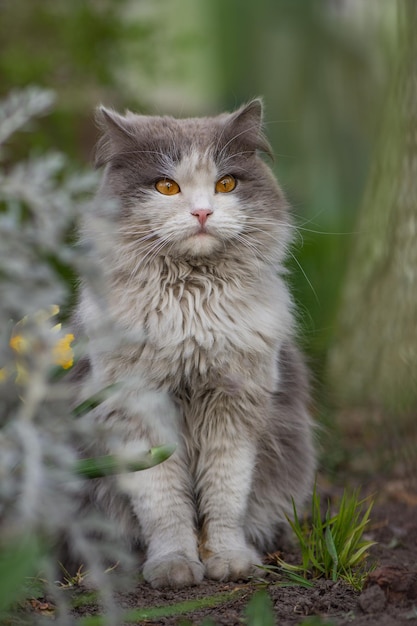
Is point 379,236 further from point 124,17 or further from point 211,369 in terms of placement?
point 124,17

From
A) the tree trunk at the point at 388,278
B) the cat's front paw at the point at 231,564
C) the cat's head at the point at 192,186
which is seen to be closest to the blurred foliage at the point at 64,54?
the tree trunk at the point at 388,278

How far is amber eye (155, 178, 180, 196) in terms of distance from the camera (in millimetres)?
2791

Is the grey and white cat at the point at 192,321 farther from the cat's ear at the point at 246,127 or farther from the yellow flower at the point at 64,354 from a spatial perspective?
the yellow flower at the point at 64,354

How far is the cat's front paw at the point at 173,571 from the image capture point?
260 centimetres

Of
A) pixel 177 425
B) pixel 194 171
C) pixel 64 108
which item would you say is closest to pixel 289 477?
pixel 177 425

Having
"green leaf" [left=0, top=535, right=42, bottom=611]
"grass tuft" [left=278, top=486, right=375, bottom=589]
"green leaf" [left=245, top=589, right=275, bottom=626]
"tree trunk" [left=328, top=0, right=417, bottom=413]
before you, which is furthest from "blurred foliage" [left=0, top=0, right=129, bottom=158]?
"green leaf" [left=0, top=535, right=42, bottom=611]

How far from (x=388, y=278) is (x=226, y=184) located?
1.77m

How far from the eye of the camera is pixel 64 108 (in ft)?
22.4

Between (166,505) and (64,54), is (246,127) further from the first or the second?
(64,54)

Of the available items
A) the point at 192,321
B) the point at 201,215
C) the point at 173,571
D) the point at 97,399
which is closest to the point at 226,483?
the point at 173,571

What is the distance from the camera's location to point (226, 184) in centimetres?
285

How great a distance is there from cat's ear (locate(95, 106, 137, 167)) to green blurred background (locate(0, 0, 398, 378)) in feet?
5.75

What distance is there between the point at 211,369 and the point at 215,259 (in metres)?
0.37

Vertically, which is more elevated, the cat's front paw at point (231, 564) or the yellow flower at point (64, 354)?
the yellow flower at point (64, 354)
